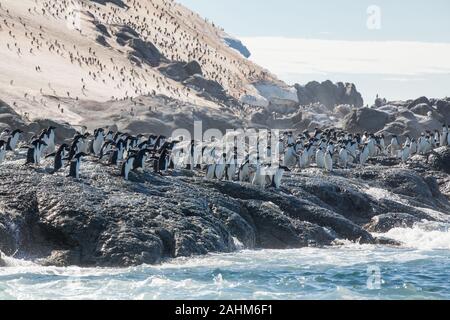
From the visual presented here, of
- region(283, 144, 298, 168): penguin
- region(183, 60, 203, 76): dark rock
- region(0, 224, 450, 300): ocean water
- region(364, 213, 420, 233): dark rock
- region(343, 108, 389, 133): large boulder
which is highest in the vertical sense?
region(183, 60, 203, 76): dark rock

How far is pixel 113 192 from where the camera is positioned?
64.4 ft

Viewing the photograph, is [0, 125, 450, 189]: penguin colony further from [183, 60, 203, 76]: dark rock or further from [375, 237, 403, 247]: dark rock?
[183, 60, 203, 76]: dark rock

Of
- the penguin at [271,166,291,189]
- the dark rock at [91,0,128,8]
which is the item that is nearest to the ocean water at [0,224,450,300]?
the penguin at [271,166,291,189]

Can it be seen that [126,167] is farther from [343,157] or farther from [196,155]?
[343,157]

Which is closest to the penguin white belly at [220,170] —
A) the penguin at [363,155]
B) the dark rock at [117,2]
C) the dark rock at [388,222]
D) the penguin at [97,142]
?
the dark rock at [388,222]

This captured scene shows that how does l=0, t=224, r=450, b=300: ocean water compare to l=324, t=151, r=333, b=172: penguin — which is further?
l=324, t=151, r=333, b=172: penguin

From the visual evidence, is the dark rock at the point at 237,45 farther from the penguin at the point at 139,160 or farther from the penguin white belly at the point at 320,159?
the penguin at the point at 139,160

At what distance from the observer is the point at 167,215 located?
1928 centimetres

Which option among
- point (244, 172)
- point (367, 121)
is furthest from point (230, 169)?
point (367, 121)

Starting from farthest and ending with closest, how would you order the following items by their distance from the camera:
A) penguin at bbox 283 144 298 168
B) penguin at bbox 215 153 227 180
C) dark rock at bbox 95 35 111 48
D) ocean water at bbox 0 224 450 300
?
dark rock at bbox 95 35 111 48
penguin at bbox 283 144 298 168
penguin at bbox 215 153 227 180
ocean water at bbox 0 224 450 300

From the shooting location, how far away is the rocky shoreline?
1748 cm

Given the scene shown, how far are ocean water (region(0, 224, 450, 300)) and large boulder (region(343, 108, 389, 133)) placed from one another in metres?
36.6

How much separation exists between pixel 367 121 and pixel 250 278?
4128cm

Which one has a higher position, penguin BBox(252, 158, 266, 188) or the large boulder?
the large boulder
